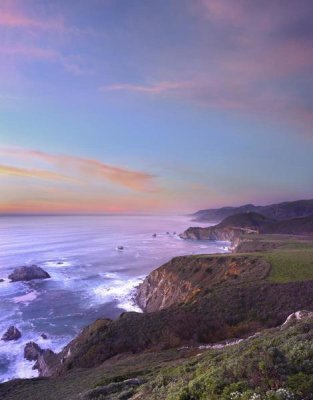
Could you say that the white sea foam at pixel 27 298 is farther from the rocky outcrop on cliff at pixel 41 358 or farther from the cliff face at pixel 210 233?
the cliff face at pixel 210 233

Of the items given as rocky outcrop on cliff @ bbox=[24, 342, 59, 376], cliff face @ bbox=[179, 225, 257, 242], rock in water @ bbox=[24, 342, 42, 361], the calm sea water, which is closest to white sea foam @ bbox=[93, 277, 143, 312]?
the calm sea water

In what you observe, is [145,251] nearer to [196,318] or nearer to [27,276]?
[27,276]

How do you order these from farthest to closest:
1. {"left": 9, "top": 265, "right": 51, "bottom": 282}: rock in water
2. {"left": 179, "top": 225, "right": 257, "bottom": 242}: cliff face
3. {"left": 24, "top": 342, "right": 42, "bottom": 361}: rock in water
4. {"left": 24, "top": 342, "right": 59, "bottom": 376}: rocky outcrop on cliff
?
{"left": 179, "top": 225, "right": 257, "bottom": 242}: cliff face → {"left": 9, "top": 265, "right": 51, "bottom": 282}: rock in water → {"left": 24, "top": 342, "right": 42, "bottom": 361}: rock in water → {"left": 24, "top": 342, "right": 59, "bottom": 376}: rocky outcrop on cliff

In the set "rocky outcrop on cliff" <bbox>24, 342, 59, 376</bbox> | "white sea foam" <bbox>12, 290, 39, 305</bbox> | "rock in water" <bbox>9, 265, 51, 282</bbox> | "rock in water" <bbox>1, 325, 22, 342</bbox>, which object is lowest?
"rocky outcrop on cliff" <bbox>24, 342, 59, 376</bbox>

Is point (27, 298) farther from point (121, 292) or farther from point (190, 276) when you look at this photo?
point (190, 276)

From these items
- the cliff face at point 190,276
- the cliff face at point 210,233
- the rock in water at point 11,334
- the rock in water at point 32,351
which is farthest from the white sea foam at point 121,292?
the cliff face at point 210,233

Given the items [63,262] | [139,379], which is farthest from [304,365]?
[63,262]

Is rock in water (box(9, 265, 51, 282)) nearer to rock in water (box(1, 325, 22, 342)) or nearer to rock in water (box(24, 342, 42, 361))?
rock in water (box(1, 325, 22, 342))
